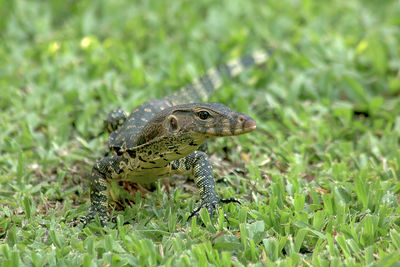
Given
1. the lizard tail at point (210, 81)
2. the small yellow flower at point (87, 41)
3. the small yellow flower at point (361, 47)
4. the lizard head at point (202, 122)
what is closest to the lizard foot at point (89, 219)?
the lizard head at point (202, 122)

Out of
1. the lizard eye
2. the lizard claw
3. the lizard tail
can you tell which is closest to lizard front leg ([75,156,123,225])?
Result: the lizard claw

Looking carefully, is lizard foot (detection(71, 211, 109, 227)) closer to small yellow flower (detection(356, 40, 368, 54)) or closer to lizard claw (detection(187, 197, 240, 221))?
lizard claw (detection(187, 197, 240, 221))

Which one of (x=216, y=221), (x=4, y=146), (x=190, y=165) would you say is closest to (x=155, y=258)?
(x=216, y=221)

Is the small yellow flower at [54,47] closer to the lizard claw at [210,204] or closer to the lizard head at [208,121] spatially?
the lizard head at [208,121]

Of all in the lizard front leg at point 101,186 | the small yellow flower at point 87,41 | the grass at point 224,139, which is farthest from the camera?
the small yellow flower at point 87,41

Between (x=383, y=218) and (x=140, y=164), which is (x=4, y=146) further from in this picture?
(x=383, y=218)
